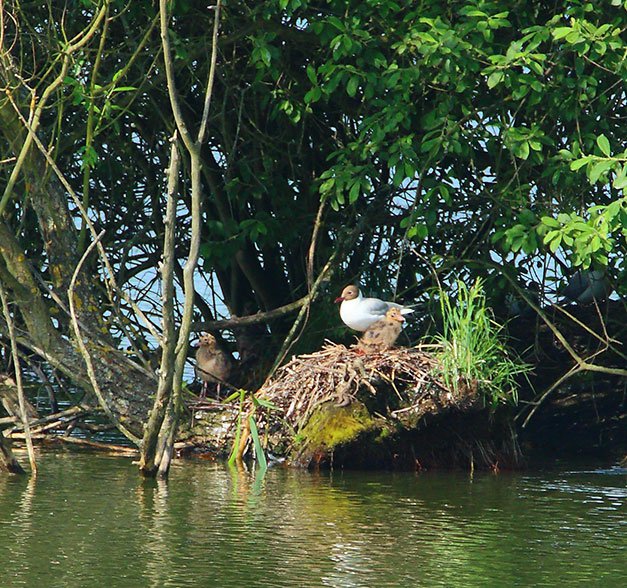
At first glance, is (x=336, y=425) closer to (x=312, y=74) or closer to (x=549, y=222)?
(x=549, y=222)

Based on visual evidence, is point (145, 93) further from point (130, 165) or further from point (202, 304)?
point (202, 304)

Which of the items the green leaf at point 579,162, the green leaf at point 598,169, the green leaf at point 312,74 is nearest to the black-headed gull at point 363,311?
the green leaf at point 312,74

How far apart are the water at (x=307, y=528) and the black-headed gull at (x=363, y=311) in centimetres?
153

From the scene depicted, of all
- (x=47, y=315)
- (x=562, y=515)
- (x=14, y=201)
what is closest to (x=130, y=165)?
(x=14, y=201)

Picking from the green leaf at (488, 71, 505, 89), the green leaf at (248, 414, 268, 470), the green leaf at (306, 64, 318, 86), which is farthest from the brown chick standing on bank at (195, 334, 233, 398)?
the green leaf at (488, 71, 505, 89)

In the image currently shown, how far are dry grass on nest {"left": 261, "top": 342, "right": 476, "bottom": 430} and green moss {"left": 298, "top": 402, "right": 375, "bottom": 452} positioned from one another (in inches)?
2.6

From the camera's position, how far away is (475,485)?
476 inches

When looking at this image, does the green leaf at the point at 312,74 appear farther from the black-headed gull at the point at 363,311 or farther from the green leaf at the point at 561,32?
the green leaf at the point at 561,32

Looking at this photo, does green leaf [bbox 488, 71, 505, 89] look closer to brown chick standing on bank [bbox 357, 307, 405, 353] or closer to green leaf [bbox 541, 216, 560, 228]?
green leaf [bbox 541, 216, 560, 228]

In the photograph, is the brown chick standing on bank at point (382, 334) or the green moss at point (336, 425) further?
the brown chick standing on bank at point (382, 334)

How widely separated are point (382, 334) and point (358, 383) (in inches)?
22.4

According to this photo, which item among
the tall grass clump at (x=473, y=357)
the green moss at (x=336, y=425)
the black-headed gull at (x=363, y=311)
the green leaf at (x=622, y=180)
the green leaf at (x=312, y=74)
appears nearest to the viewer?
the green leaf at (x=622, y=180)

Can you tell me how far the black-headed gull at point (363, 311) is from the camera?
13.5 metres

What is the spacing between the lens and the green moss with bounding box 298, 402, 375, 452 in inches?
496
